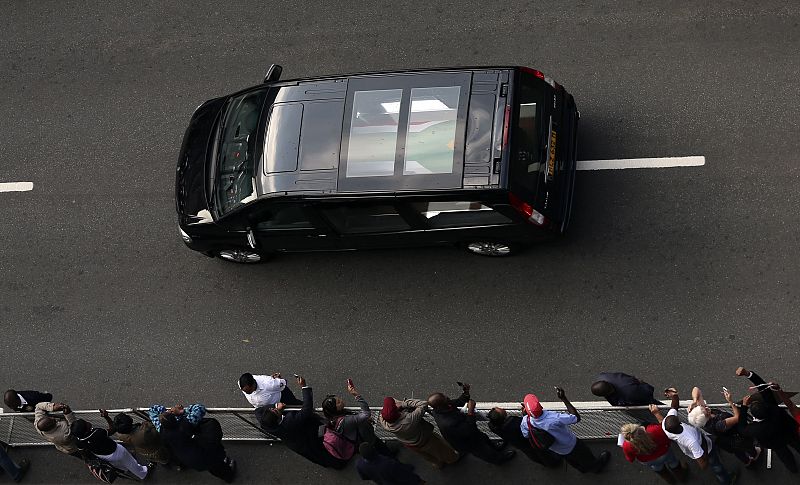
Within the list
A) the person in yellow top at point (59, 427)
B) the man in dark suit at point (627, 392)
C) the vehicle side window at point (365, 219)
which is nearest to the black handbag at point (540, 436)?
the man in dark suit at point (627, 392)

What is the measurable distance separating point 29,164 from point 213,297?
358 cm

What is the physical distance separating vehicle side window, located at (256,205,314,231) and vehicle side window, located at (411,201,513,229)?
4.38 feet

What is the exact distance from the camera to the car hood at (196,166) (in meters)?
10.1

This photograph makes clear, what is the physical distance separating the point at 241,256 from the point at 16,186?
12.2ft

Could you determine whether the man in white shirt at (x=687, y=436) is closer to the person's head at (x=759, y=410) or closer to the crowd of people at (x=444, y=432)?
the crowd of people at (x=444, y=432)

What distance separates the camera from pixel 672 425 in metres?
7.30

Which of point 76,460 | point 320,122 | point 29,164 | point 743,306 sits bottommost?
point 76,460

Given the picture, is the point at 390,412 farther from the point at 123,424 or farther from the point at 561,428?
the point at 123,424

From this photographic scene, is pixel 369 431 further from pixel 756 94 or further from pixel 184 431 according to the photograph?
pixel 756 94

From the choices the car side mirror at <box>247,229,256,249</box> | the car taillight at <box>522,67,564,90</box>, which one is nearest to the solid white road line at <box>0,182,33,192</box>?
the car side mirror at <box>247,229,256,249</box>

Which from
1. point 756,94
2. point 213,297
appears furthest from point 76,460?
point 756,94

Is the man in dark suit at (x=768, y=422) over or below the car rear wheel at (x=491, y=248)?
below

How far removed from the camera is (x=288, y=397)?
9156mm

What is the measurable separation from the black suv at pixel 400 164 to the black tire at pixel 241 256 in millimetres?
319
